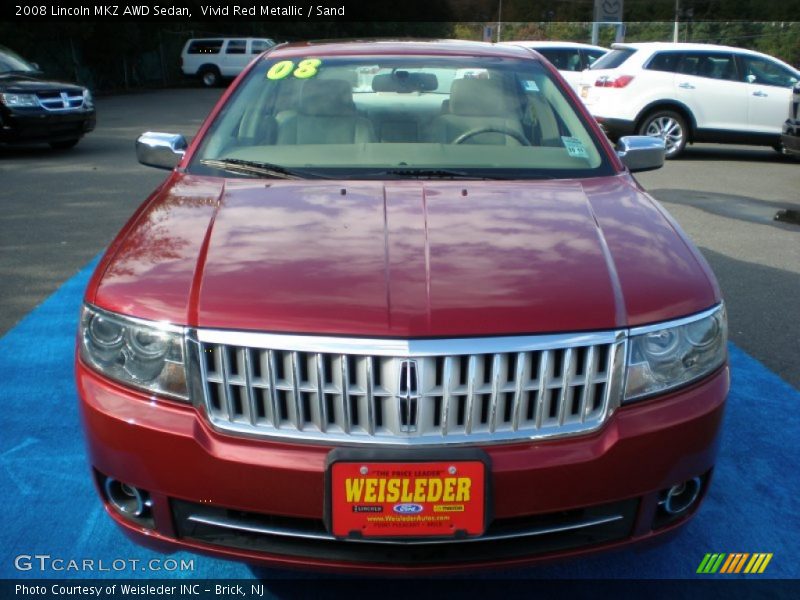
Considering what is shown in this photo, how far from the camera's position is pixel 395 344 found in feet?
6.95

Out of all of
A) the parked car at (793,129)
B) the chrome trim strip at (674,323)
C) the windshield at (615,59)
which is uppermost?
the chrome trim strip at (674,323)

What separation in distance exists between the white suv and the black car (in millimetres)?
7732

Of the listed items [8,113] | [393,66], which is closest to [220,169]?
[393,66]

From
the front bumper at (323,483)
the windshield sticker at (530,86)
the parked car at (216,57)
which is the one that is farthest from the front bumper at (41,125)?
the parked car at (216,57)

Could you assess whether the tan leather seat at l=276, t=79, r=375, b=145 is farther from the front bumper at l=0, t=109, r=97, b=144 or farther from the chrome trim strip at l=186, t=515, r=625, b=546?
the front bumper at l=0, t=109, r=97, b=144

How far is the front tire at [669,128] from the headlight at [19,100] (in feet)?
28.2

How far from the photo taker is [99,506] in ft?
10.3

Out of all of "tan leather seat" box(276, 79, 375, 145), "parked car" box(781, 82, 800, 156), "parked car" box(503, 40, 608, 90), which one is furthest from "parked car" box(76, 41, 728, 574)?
"parked car" box(503, 40, 608, 90)

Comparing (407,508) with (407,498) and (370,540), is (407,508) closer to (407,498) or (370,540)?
(407,498)

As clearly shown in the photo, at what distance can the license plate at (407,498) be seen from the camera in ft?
6.93

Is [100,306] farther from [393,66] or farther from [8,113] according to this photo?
[8,113]

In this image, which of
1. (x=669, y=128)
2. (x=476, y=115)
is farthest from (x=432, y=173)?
(x=669, y=128)

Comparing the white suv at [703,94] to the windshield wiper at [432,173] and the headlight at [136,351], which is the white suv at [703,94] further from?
the headlight at [136,351]

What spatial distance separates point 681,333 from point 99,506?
6.98ft
